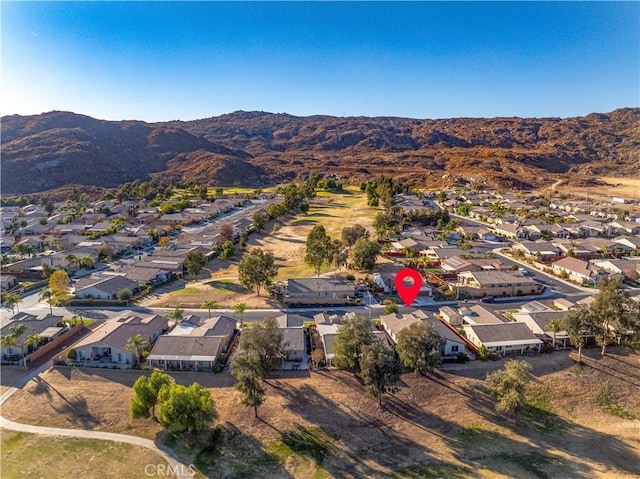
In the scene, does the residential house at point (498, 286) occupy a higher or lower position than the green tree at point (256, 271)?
lower

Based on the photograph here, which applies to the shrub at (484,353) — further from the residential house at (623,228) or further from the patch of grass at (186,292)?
the residential house at (623,228)

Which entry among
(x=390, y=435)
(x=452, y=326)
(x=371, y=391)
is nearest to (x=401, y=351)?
(x=371, y=391)

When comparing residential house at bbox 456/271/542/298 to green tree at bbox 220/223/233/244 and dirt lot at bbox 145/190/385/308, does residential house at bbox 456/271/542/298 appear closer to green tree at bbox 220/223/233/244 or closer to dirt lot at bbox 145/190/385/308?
dirt lot at bbox 145/190/385/308

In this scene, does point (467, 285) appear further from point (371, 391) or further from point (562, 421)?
point (371, 391)

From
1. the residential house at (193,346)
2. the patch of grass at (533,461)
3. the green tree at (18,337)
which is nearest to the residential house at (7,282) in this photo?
the green tree at (18,337)

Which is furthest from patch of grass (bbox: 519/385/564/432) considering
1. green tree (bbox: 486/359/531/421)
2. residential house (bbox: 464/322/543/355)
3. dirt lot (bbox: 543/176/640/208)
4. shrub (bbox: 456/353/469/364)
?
dirt lot (bbox: 543/176/640/208)

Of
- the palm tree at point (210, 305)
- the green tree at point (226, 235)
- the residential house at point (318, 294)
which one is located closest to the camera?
the palm tree at point (210, 305)

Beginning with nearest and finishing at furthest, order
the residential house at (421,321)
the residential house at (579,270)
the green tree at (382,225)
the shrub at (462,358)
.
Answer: the shrub at (462,358), the residential house at (421,321), the residential house at (579,270), the green tree at (382,225)

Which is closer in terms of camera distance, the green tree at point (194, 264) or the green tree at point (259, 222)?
the green tree at point (194, 264)
